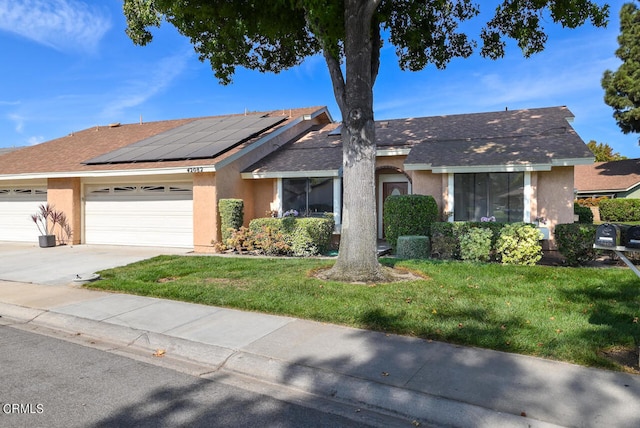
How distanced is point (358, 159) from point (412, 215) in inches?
158

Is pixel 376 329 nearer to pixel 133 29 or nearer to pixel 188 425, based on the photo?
pixel 188 425

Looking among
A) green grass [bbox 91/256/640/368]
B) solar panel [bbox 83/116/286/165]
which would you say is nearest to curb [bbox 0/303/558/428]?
green grass [bbox 91/256/640/368]

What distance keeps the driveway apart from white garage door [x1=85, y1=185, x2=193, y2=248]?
1.75 ft

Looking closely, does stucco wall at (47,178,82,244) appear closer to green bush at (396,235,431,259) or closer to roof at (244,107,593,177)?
roof at (244,107,593,177)

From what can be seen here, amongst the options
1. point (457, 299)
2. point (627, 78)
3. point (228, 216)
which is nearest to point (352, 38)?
point (457, 299)

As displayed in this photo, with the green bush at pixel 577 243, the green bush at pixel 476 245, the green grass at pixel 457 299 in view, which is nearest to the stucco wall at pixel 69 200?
the green grass at pixel 457 299

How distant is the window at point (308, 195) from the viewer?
14.4 meters

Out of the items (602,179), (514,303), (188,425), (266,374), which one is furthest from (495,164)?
(602,179)

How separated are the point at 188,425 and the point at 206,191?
10645mm

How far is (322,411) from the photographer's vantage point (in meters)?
3.63

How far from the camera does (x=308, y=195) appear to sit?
1473cm

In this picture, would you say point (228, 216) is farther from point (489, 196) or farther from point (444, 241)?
point (489, 196)

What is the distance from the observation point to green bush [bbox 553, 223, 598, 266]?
31.8 feet

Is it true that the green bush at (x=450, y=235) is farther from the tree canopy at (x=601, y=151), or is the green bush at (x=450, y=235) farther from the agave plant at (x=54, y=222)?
the tree canopy at (x=601, y=151)
